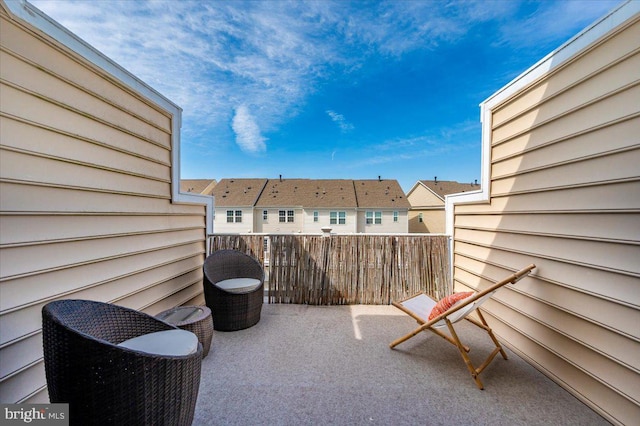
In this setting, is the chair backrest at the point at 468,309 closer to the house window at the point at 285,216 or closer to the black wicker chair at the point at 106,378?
the black wicker chair at the point at 106,378

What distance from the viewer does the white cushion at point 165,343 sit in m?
1.55

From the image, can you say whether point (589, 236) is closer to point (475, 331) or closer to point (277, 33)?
point (475, 331)

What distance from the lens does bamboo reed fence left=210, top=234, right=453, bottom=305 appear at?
13.6ft

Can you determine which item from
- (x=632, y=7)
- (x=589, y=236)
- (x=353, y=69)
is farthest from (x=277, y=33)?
(x=589, y=236)

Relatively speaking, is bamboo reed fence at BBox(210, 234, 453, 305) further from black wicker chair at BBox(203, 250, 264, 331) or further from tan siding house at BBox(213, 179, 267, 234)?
tan siding house at BBox(213, 179, 267, 234)

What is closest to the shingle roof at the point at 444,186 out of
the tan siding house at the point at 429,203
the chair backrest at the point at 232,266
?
the tan siding house at the point at 429,203

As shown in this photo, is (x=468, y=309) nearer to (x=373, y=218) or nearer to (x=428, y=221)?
(x=373, y=218)

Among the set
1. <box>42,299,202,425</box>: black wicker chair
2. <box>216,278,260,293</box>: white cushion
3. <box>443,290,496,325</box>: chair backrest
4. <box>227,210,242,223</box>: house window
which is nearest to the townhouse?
<box>227,210,242,223</box>: house window

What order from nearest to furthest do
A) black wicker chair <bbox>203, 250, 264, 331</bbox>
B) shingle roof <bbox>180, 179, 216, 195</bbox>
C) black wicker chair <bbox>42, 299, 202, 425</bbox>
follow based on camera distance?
black wicker chair <bbox>42, 299, 202, 425</bbox> < black wicker chair <bbox>203, 250, 264, 331</bbox> < shingle roof <bbox>180, 179, 216, 195</bbox>

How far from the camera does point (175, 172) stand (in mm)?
3232

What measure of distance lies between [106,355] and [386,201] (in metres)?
17.0

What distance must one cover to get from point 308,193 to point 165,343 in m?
15.9

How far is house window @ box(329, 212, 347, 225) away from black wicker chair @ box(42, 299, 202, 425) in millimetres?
15432

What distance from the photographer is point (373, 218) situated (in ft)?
55.9
